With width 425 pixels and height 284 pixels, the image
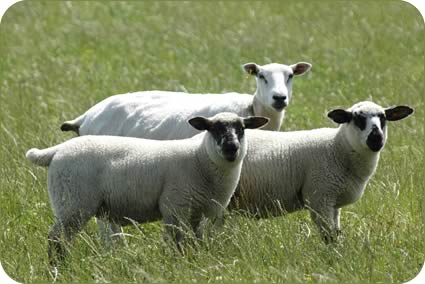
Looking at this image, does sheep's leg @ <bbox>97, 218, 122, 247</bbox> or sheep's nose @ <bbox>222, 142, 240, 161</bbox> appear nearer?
sheep's nose @ <bbox>222, 142, 240, 161</bbox>

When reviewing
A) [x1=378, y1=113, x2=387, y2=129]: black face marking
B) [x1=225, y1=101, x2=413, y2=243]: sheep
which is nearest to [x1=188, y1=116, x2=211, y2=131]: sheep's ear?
[x1=225, y1=101, x2=413, y2=243]: sheep

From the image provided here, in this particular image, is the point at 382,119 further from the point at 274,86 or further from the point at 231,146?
the point at 274,86

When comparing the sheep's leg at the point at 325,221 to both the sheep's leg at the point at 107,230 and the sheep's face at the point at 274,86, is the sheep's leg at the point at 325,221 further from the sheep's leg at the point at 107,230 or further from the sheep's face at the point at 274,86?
the sheep's leg at the point at 107,230

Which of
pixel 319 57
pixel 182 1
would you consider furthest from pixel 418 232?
pixel 182 1

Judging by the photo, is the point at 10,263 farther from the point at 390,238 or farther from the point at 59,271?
the point at 390,238

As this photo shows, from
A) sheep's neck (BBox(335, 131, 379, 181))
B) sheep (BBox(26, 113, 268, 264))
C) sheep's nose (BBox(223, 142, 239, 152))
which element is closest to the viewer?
sheep's nose (BBox(223, 142, 239, 152))

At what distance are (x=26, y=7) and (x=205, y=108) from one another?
45.3ft

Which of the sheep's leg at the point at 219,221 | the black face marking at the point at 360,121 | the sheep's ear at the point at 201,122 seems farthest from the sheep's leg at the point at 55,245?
the black face marking at the point at 360,121

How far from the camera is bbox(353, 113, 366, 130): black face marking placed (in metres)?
8.66

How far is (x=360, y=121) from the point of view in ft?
28.6

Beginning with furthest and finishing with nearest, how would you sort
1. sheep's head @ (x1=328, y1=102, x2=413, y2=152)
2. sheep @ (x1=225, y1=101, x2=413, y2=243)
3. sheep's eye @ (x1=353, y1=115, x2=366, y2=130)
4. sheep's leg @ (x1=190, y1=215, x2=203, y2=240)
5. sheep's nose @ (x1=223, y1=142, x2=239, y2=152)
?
sheep @ (x1=225, y1=101, x2=413, y2=243) → sheep's eye @ (x1=353, y1=115, x2=366, y2=130) → sheep's head @ (x1=328, y1=102, x2=413, y2=152) → sheep's leg @ (x1=190, y1=215, x2=203, y2=240) → sheep's nose @ (x1=223, y1=142, x2=239, y2=152)

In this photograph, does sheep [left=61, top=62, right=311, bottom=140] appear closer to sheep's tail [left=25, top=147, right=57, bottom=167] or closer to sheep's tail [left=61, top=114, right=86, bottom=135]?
sheep's tail [left=61, top=114, right=86, bottom=135]

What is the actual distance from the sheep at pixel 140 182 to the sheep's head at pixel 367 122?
876 millimetres

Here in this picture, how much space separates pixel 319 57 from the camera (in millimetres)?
18531
